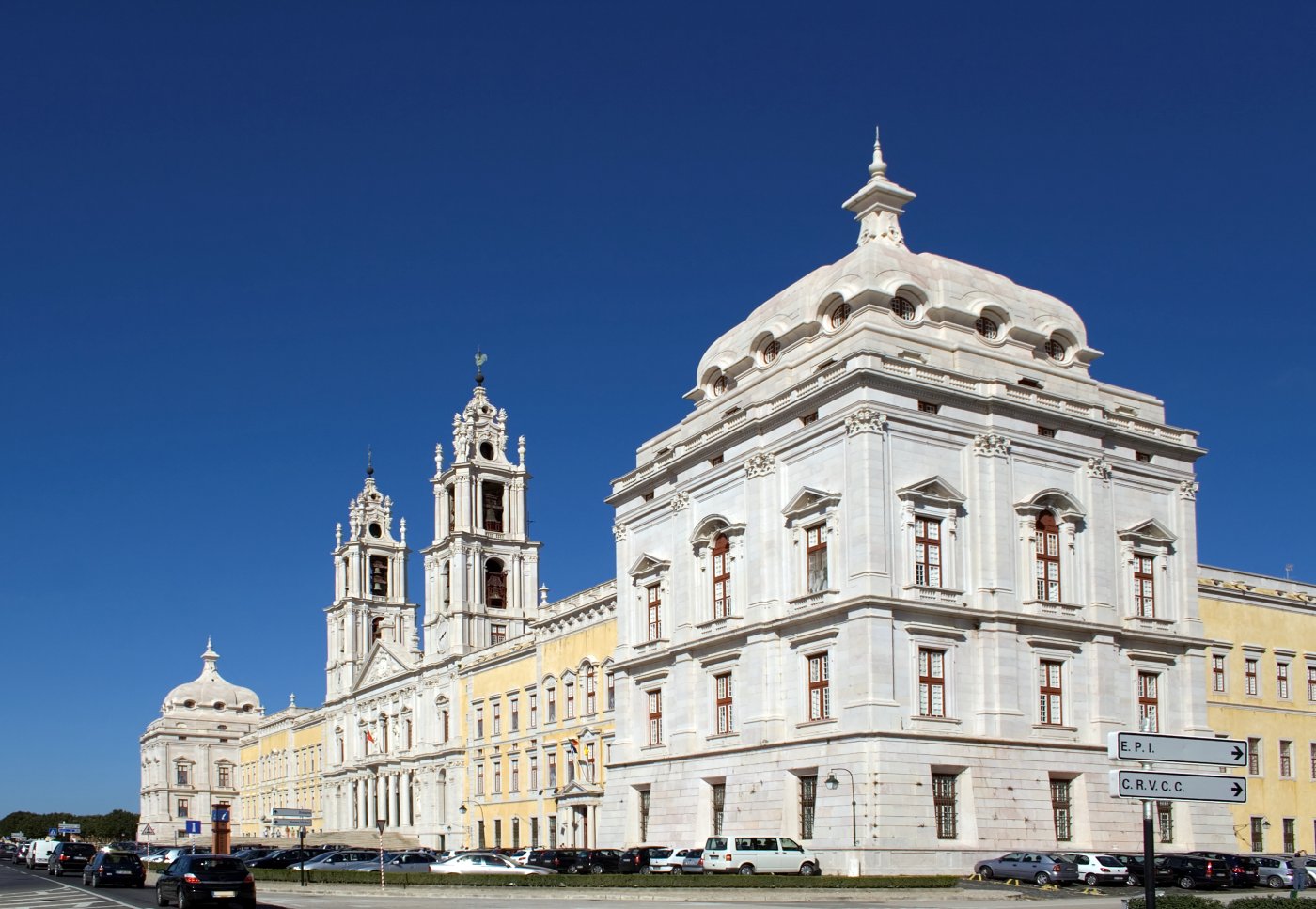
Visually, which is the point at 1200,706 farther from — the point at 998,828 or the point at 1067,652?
the point at 998,828

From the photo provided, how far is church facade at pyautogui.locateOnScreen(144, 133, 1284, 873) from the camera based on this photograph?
4931 cm

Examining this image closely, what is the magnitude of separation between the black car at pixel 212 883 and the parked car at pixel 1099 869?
2384cm

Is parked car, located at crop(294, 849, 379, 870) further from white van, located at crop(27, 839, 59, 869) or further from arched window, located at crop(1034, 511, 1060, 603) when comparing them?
arched window, located at crop(1034, 511, 1060, 603)

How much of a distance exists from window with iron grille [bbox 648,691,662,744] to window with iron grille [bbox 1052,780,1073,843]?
51.8ft

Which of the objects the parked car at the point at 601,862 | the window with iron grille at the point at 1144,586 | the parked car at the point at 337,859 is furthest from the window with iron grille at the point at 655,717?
the window with iron grille at the point at 1144,586

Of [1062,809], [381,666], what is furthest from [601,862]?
[381,666]

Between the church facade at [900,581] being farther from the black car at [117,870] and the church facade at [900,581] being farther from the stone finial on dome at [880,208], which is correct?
the black car at [117,870]

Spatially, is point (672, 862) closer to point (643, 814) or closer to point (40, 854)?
point (643, 814)

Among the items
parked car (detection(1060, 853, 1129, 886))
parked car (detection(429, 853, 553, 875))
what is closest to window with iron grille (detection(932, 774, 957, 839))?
parked car (detection(1060, 853, 1129, 886))

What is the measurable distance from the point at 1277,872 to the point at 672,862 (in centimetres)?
1935

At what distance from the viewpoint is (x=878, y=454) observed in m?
50.5

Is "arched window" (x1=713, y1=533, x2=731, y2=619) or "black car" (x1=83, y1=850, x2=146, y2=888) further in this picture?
"arched window" (x1=713, y1=533, x2=731, y2=619)

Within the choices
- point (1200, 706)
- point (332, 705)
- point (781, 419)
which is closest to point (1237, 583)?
point (1200, 706)

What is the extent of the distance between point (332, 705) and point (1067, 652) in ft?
275
